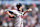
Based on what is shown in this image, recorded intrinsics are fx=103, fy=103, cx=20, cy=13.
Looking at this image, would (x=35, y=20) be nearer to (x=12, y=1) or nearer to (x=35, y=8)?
(x=35, y=8)

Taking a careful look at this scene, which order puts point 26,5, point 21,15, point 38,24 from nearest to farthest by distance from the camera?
point 21,15
point 38,24
point 26,5

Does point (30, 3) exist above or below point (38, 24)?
above

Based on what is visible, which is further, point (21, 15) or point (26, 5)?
point (26, 5)

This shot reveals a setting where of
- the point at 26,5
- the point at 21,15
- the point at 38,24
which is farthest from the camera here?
the point at 26,5

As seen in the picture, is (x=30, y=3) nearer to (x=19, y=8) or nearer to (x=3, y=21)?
(x=3, y=21)

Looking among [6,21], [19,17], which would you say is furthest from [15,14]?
[6,21]

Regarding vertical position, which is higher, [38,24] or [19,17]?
[19,17]

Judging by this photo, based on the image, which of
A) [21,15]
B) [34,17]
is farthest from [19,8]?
[34,17]

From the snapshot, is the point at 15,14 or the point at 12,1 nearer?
the point at 15,14

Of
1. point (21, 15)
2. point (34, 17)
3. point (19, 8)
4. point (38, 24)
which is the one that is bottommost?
point (38, 24)
